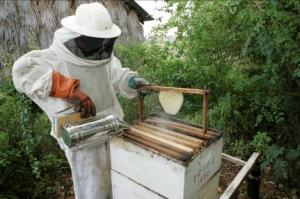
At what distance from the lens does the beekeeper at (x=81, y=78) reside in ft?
6.87

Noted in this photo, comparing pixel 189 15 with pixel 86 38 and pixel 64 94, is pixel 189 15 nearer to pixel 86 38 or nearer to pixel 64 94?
pixel 86 38

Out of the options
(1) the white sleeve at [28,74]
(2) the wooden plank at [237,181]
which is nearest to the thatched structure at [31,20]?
(1) the white sleeve at [28,74]

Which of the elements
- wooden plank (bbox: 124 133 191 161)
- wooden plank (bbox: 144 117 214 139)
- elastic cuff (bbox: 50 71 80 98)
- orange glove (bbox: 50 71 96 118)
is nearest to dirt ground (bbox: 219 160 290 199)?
wooden plank (bbox: 144 117 214 139)

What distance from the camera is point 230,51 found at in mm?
3229

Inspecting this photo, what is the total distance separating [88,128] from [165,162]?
534 mm

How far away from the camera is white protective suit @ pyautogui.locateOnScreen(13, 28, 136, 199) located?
7.11ft

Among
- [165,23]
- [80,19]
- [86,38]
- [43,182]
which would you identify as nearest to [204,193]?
[86,38]

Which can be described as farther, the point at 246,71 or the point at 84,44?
the point at 246,71

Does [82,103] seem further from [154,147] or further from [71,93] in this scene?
[154,147]

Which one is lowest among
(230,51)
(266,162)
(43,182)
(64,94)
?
(43,182)

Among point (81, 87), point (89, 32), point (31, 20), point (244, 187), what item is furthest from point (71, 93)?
point (31, 20)

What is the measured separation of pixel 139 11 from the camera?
7297 mm

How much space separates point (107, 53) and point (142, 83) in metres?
0.42

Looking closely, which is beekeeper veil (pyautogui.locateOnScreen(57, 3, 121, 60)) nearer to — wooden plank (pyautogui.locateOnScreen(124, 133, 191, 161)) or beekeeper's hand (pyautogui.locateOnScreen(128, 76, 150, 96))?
beekeeper's hand (pyautogui.locateOnScreen(128, 76, 150, 96))
